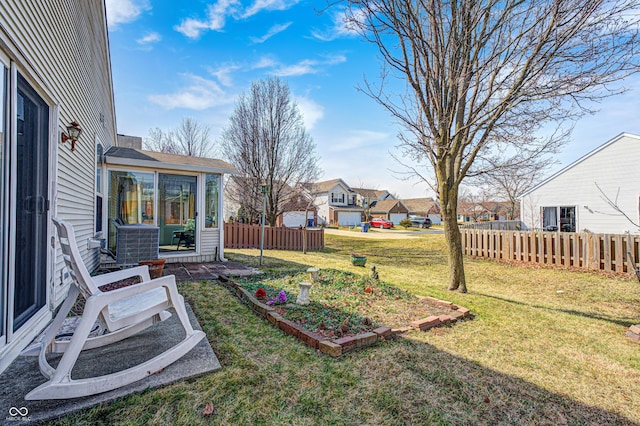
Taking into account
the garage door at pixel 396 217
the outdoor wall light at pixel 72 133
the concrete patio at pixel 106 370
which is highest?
the outdoor wall light at pixel 72 133

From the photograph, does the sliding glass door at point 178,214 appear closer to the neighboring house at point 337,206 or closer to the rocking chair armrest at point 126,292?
the rocking chair armrest at point 126,292

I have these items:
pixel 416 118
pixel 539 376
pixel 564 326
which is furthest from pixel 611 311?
pixel 416 118

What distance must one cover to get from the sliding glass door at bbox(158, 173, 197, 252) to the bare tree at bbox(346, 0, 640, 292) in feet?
16.6

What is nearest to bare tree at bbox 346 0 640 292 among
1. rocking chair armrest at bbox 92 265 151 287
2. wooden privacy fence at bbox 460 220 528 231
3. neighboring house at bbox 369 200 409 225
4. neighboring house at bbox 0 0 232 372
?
neighboring house at bbox 0 0 232 372

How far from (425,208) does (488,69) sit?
45694mm

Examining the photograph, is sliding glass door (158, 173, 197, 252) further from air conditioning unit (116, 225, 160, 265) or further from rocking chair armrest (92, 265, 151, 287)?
rocking chair armrest (92, 265, 151, 287)

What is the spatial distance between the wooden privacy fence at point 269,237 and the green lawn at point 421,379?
26.9ft

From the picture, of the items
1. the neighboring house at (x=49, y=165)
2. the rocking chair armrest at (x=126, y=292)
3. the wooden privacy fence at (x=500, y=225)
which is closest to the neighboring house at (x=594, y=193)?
the wooden privacy fence at (x=500, y=225)

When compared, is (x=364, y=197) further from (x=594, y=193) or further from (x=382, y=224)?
(x=594, y=193)

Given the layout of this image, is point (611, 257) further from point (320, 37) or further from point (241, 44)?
point (241, 44)

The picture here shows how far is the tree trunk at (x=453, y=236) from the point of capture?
5.49 m

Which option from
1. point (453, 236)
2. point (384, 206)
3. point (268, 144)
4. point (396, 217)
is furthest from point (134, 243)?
point (384, 206)

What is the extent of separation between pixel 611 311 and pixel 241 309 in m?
5.66

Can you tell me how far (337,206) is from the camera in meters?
36.4
